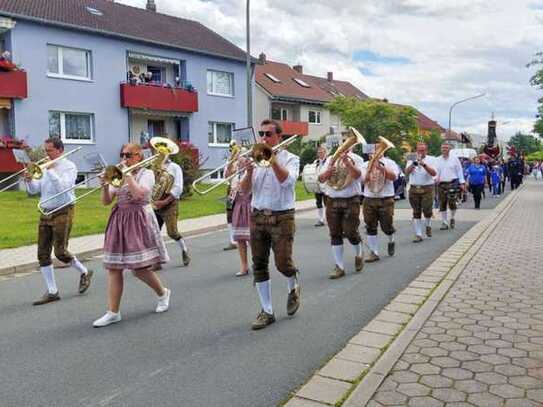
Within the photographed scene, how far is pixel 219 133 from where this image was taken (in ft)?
116

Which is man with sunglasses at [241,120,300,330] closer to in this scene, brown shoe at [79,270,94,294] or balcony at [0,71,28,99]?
brown shoe at [79,270,94,294]

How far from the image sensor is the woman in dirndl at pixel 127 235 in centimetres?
565

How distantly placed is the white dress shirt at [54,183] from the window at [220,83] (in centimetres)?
2817

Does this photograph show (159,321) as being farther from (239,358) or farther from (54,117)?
(54,117)

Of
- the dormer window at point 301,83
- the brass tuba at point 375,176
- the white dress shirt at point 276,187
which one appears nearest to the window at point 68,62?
the brass tuba at point 375,176

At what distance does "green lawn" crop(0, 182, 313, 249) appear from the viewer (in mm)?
11906

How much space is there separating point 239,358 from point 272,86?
43.5 m

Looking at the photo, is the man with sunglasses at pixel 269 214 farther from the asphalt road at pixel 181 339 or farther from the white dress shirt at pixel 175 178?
the white dress shirt at pixel 175 178

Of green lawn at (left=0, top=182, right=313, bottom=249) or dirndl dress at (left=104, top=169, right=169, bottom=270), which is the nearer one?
dirndl dress at (left=104, top=169, right=169, bottom=270)

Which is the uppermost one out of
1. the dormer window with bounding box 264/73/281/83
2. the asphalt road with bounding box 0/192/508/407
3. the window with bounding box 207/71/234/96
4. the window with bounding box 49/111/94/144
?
the dormer window with bounding box 264/73/281/83

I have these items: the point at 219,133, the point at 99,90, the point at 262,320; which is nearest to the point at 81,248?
the point at 262,320

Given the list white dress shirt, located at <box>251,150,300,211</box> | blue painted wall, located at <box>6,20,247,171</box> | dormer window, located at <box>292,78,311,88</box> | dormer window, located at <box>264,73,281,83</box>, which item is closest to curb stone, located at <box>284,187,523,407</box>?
white dress shirt, located at <box>251,150,300,211</box>

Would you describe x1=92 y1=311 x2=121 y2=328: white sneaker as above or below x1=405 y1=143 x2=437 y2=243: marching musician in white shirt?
below

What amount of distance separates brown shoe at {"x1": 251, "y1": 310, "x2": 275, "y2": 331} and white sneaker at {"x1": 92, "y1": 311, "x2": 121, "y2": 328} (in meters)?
1.37
